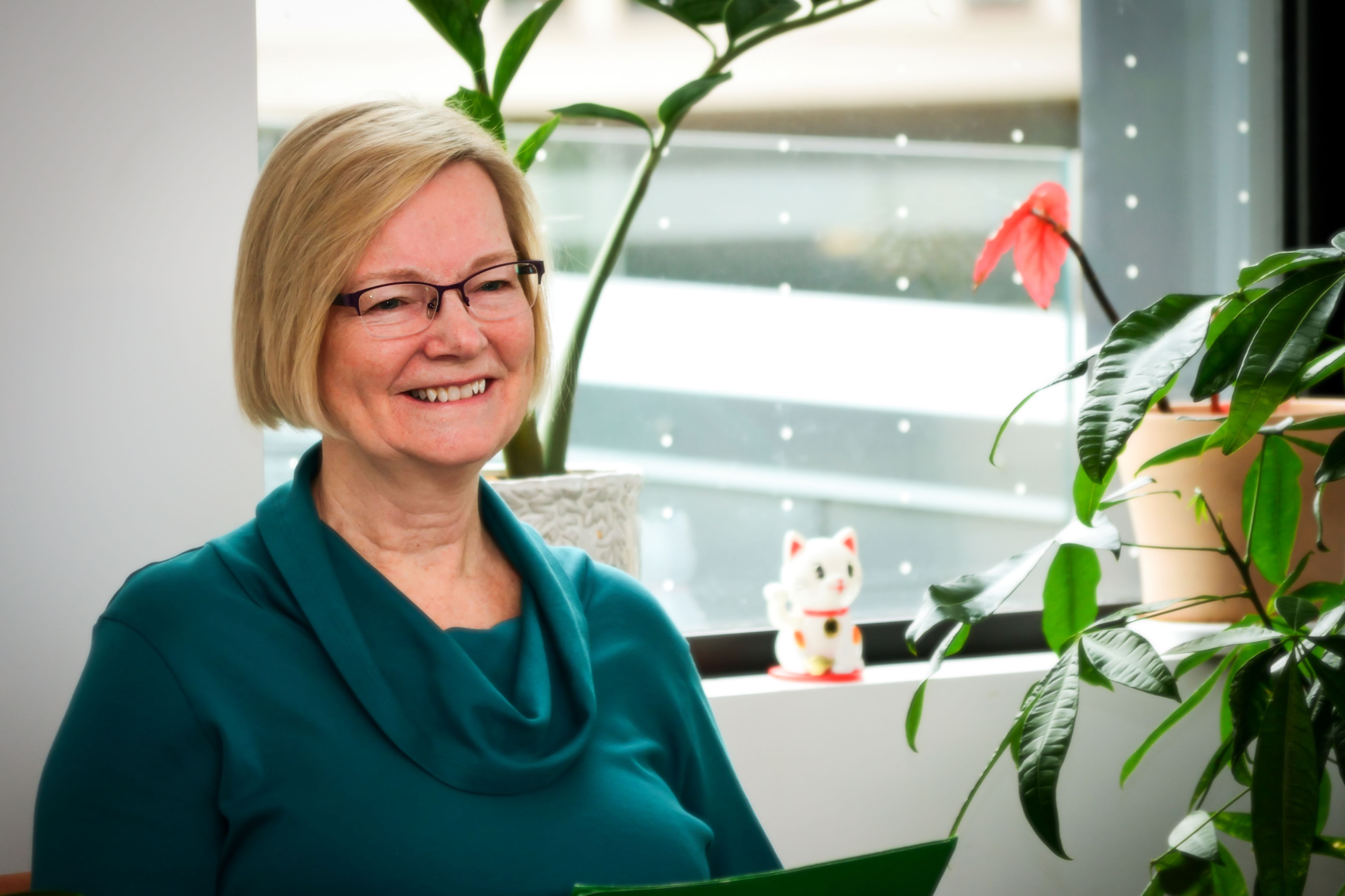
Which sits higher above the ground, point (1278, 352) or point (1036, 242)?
point (1036, 242)

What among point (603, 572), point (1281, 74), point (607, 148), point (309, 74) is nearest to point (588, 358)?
point (607, 148)

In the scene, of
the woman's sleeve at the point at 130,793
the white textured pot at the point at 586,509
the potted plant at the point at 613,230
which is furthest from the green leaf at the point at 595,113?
the woman's sleeve at the point at 130,793

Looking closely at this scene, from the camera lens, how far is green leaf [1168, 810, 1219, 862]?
99 centimetres

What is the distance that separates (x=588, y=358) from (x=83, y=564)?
765 mm

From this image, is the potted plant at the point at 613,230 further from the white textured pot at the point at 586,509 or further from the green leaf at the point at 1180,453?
the green leaf at the point at 1180,453

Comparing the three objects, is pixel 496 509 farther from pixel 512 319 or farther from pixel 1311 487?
pixel 1311 487

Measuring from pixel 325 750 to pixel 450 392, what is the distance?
297 mm

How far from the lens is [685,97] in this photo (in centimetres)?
135

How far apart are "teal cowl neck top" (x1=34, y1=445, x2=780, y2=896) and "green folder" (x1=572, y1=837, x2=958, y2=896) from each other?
311mm

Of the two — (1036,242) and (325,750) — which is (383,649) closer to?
(325,750)

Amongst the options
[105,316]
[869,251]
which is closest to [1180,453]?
[869,251]

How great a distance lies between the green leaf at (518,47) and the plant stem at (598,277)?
0.19 metres

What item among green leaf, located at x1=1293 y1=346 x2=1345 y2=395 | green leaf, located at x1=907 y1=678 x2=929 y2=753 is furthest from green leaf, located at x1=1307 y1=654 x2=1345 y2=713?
Result: green leaf, located at x1=907 y1=678 x2=929 y2=753

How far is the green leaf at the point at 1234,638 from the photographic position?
0.88m
